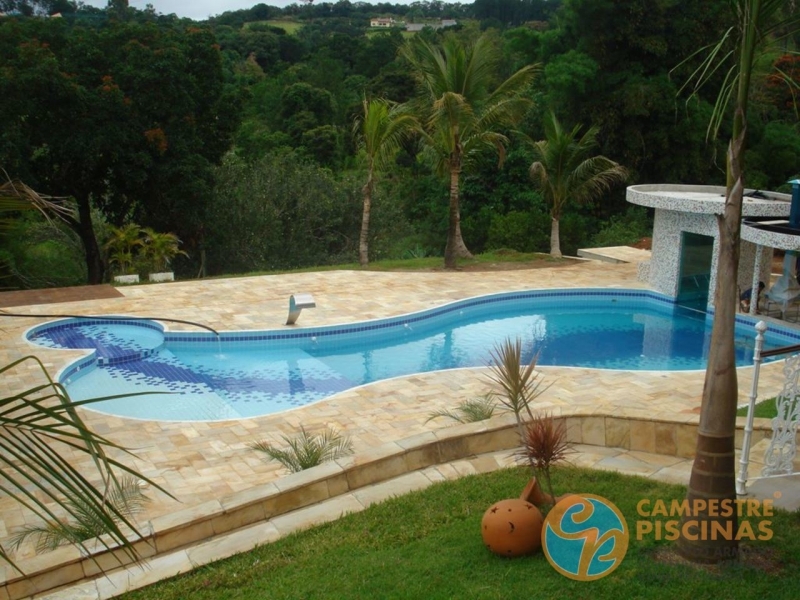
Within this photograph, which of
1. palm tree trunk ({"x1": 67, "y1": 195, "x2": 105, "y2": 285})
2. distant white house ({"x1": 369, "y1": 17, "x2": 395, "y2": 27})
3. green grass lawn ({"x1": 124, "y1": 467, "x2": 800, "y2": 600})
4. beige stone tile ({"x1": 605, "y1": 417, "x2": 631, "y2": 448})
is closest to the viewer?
green grass lawn ({"x1": 124, "y1": 467, "x2": 800, "y2": 600})

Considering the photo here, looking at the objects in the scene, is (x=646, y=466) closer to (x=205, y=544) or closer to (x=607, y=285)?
(x=205, y=544)

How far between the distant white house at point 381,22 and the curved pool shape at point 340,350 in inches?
3451

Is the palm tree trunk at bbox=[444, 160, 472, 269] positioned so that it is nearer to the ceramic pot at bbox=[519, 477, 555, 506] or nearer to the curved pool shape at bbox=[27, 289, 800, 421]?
the curved pool shape at bbox=[27, 289, 800, 421]

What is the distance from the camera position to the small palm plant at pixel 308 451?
705cm

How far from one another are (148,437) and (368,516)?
3.65 meters

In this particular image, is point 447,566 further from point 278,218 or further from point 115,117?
point 278,218

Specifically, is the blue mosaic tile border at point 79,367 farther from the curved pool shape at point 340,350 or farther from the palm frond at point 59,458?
the palm frond at point 59,458

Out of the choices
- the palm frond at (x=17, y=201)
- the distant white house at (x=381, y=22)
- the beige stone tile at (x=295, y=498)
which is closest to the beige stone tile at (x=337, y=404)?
the beige stone tile at (x=295, y=498)

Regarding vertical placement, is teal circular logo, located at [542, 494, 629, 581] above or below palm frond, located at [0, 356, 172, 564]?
below

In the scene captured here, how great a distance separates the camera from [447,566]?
478 centimetres

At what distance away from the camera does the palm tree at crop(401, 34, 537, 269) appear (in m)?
16.2

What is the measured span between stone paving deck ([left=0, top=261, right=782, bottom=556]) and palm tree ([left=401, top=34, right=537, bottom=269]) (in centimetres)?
290

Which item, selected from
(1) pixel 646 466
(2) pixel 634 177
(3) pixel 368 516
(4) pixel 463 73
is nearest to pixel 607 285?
(4) pixel 463 73

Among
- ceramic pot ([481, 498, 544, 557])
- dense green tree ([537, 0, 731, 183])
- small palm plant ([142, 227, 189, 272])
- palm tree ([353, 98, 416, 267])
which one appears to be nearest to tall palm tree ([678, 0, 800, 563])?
ceramic pot ([481, 498, 544, 557])
